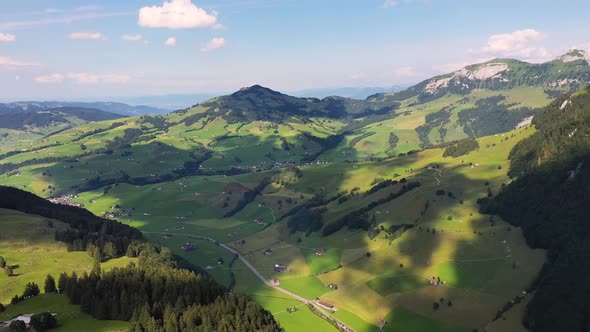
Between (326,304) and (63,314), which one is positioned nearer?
(63,314)

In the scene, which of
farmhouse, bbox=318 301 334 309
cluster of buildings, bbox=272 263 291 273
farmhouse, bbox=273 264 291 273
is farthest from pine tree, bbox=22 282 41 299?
farmhouse, bbox=273 264 291 273

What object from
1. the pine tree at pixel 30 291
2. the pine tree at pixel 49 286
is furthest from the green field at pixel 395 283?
the pine tree at pixel 30 291

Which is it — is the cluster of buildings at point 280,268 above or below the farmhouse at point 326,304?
A: below

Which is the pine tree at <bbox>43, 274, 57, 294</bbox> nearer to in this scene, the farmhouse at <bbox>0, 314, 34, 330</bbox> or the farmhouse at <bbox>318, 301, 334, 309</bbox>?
the farmhouse at <bbox>0, 314, 34, 330</bbox>

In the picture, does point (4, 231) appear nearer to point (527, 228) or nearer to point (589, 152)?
point (527, 228)

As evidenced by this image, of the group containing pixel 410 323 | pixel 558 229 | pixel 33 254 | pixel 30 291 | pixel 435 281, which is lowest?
pixel 410 323

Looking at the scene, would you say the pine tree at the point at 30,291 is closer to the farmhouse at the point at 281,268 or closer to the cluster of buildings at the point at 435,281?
the farmhouse at the point at 281,268

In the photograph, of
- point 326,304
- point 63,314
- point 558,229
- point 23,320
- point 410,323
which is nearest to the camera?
point 23,320

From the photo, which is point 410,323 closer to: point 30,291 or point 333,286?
point 333,286

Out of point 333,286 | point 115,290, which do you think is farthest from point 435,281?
point 115,290

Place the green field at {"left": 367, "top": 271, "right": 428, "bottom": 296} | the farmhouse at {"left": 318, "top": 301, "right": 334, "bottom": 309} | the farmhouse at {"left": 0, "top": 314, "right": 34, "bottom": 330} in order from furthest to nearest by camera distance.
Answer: the green field at {"left": 367, "top": 271, "right": 428, "bottom": 296} < the farmhouse at {"left": 318, "top": 301, "right": 334, "bottom": 309} < the farmhouse at {"left": 0, "top": 314, "right": 34, "bottom": 330}

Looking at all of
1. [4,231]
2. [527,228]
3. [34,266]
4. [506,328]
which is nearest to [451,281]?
[506,328]
